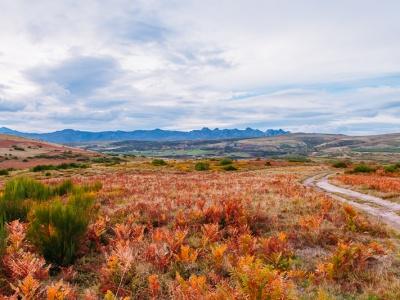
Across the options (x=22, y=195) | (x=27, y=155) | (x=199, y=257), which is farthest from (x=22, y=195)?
(x=27, y=155)

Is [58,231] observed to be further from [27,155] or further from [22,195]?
[27,155]

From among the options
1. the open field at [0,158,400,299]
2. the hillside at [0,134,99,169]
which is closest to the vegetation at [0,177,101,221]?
the open field at [0,158,400,299]

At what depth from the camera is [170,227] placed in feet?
35.6

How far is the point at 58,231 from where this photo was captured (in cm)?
818

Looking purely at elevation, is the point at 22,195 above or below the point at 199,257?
above

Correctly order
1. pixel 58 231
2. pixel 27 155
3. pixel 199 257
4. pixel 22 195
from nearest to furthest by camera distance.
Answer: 1. pixel 199 257
2. pixel 58 231
3. pixel 22 195
4. pixel 27 155

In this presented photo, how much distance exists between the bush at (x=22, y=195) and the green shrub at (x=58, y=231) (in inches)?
56.2

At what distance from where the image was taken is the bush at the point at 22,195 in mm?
11383

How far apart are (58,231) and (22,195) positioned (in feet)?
21.3

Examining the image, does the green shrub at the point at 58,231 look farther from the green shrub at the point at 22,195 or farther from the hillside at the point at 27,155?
the hillside at the point at 27,155

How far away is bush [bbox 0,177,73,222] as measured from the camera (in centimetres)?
1138

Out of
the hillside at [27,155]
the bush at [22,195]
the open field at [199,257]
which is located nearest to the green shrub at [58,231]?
the open field at [199,257]

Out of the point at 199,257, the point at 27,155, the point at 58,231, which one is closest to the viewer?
the point at 199,257

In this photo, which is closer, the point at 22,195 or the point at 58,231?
the point at 58,231
